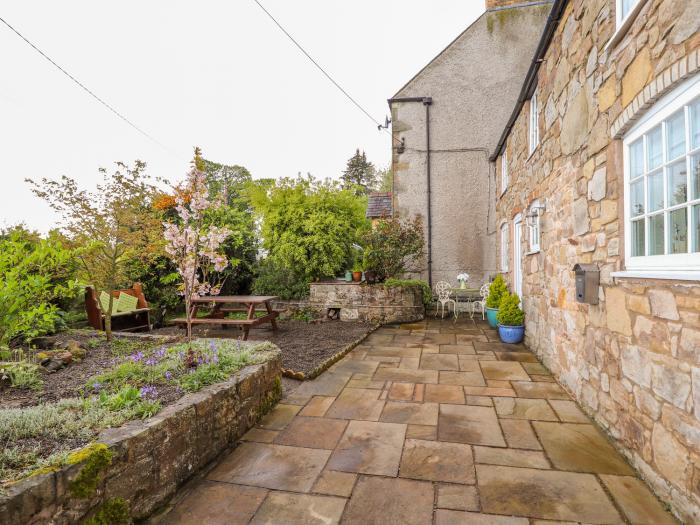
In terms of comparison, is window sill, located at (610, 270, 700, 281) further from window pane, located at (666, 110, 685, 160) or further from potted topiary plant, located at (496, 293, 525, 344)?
Result: potted topiary plant, located at (496, 293, 525, 344)

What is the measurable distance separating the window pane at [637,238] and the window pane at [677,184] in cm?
32

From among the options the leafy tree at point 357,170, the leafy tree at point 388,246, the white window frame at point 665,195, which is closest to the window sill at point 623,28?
the white window frame at point 665,195

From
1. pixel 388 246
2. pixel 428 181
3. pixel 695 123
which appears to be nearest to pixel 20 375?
pixel 695 123

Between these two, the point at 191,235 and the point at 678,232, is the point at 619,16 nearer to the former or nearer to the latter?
the point at 678,232

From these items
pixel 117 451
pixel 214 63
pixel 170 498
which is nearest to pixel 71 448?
pixel 117 451

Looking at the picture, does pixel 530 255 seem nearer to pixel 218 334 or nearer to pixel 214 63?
pixel 218 334

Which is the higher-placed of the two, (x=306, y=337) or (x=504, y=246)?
(x=504, y=246)

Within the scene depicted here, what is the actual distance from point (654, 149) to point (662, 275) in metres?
0.79

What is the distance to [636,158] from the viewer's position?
2268 millimetres

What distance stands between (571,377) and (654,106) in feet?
8.04

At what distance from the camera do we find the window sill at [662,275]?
164 cm

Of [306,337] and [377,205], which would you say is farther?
[377,205]

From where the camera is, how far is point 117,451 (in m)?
1.61

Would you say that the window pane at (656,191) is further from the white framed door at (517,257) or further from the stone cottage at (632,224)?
the white framed door at (517,257)
